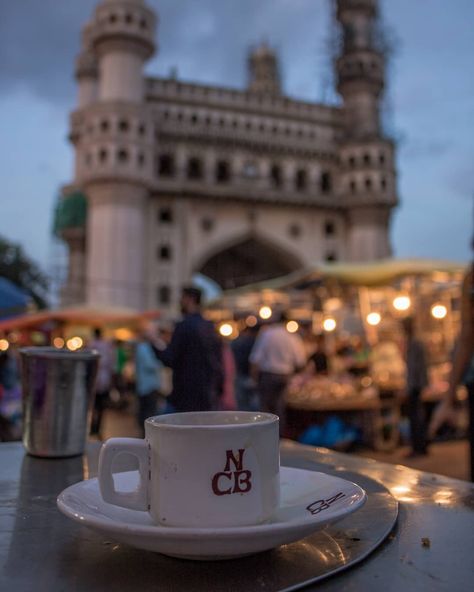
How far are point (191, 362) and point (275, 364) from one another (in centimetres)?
267

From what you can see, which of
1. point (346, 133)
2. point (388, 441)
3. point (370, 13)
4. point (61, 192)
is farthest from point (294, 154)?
point (388, 441)

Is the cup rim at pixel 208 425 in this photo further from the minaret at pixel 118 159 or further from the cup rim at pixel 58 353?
the minaret at pixel 118 159

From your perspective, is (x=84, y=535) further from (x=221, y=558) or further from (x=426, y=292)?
(x=426, y=292)

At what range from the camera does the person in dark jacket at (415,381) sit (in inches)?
247

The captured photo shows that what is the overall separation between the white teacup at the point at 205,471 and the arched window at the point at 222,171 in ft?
90.0

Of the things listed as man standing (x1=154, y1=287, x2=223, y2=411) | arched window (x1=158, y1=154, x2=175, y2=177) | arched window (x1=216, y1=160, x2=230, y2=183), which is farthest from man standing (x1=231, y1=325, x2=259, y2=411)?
arched window (x1=216, y1=160, x2=230, y2=183)

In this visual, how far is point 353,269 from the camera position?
789cm

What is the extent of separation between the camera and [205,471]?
2.23 ft

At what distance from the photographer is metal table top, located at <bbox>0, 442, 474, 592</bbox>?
0.58 m

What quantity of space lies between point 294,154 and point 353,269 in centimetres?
2154

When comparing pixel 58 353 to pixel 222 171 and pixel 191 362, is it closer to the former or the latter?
pixel 191 362

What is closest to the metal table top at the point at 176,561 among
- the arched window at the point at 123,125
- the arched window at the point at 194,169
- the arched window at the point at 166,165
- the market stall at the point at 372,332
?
the market stall at the point at 372,332

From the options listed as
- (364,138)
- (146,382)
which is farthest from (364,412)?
(364,138)

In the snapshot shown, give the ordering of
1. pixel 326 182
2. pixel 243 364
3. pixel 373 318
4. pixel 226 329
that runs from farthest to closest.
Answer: pixel 326 182, pixel 226 329, pixel 373 318, pixel 243 364
